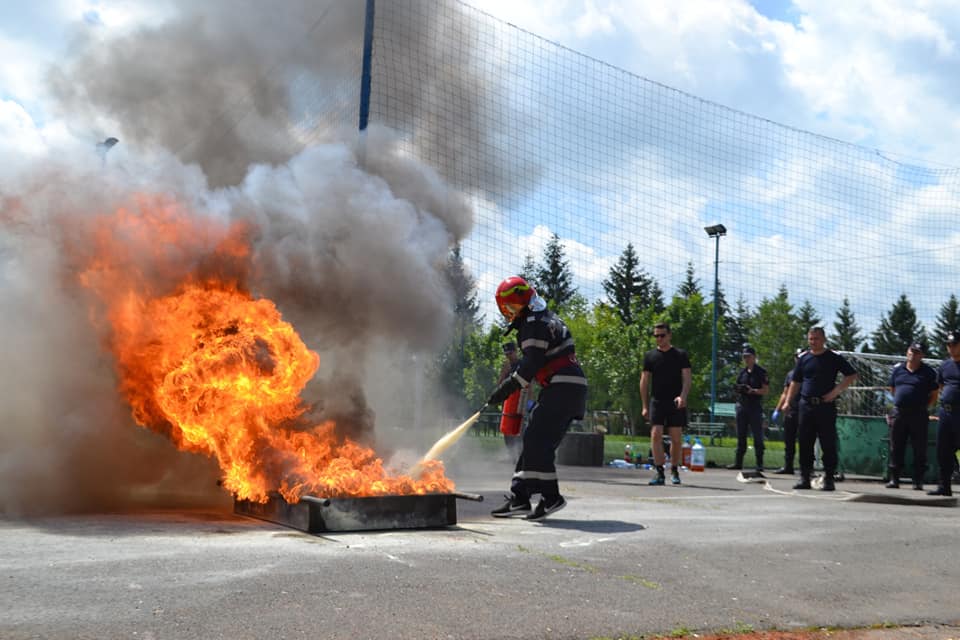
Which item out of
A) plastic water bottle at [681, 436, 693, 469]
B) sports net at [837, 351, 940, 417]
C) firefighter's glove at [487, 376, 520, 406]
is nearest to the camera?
firefighter's glove at [487, 376, 520, 406]

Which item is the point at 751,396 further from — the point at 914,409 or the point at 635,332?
the point at 635,332

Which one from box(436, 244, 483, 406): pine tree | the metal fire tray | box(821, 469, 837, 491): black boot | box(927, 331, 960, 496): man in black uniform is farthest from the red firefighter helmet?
box(927, 331, 960, 496): man in black uniform

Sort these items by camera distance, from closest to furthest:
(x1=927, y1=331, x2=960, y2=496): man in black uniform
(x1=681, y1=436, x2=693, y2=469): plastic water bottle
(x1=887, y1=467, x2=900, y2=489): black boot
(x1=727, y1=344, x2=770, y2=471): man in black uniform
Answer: (x1=927, y1=331, x2=960, y2=496): man in black uniform → (x1=887, y1=467, x2=900, y2=489): black boot → (x1=727, y1=344, x2=770, y2=471): man in black uniform → (x1=681, y1=436, x2=693, y2=469): plastic water bottle

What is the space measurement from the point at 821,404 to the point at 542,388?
4.58 m

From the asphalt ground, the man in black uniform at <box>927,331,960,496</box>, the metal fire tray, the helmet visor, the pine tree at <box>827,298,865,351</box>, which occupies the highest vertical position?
the pine tree at <box>827,298,865,351</box>

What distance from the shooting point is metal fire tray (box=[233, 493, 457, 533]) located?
5770mm

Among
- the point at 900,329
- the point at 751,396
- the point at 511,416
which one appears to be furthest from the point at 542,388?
the point at 900,329

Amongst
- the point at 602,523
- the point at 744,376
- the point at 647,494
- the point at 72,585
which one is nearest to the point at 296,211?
the point at 602,523

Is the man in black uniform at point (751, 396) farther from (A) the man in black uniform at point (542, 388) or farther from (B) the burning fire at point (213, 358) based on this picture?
(B) the burning fire at point (213, 358)

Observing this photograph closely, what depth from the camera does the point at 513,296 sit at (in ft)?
22.9

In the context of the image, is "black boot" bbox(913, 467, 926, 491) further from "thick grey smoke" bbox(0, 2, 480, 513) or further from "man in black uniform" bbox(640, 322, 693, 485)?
"thick grey smoke" bbox(0, 2, 480, 513)

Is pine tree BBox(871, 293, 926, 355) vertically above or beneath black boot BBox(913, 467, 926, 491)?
above

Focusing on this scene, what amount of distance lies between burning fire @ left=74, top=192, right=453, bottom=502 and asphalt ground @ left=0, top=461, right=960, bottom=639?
1.63 ft

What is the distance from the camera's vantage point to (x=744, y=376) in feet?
45.7
